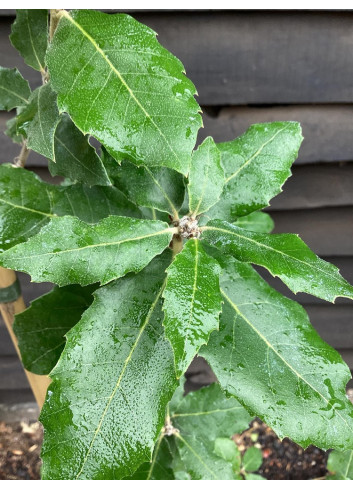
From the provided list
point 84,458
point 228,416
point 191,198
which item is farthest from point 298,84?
point 84,458

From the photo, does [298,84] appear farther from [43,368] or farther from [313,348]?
[43,368]

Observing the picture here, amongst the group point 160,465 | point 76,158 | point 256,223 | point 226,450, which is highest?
point 76,158

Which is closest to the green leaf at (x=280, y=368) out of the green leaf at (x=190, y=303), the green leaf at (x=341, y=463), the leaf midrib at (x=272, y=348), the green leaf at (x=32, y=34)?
the leaf midrib at (x=272, y=348)

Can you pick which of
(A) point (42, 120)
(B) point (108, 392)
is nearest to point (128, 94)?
(A) point (42, 120)

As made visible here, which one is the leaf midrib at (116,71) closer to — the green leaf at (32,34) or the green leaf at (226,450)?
the green leaf at (32,34)

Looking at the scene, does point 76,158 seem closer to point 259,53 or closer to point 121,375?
point 121,375

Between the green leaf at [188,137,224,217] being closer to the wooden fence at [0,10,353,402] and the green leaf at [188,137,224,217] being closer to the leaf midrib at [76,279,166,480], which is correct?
the leaf midrib at [76,279,166,480]

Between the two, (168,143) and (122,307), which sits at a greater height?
(168,143)
